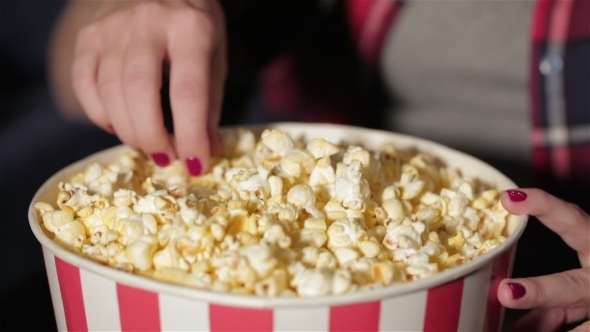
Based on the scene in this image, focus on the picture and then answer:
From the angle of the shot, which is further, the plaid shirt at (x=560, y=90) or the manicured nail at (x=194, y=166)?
the plaid shirt at (x=560, y=90)

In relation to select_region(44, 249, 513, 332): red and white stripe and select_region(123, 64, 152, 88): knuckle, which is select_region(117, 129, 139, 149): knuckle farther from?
select_region(44, 249, 513, 332): red and white stripe

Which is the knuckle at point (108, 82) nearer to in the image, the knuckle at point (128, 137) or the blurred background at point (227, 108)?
the knuckle at point (128, 137)

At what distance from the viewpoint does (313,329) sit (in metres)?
0.53

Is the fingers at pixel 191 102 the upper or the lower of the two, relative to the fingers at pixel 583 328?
upper

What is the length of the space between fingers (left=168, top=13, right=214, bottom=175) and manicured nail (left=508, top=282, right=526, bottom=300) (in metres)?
0.39

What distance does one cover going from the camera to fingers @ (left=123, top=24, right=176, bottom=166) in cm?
79

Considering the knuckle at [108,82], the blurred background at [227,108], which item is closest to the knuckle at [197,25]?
the knuckle at [108,82]

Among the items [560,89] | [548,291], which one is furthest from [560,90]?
[548,291]

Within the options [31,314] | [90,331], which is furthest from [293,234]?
[31,314]

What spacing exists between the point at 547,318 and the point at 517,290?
22cm

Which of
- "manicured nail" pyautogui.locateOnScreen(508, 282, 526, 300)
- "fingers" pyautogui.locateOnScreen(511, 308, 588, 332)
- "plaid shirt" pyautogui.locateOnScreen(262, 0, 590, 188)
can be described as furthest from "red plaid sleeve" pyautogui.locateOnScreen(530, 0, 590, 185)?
"manicured nail" pyautogui.locateOnScreen(508, 282, 526, 300)

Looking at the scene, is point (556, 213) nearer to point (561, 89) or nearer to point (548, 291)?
point (548, 291)

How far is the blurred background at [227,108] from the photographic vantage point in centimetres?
135

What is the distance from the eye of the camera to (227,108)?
1.92m
